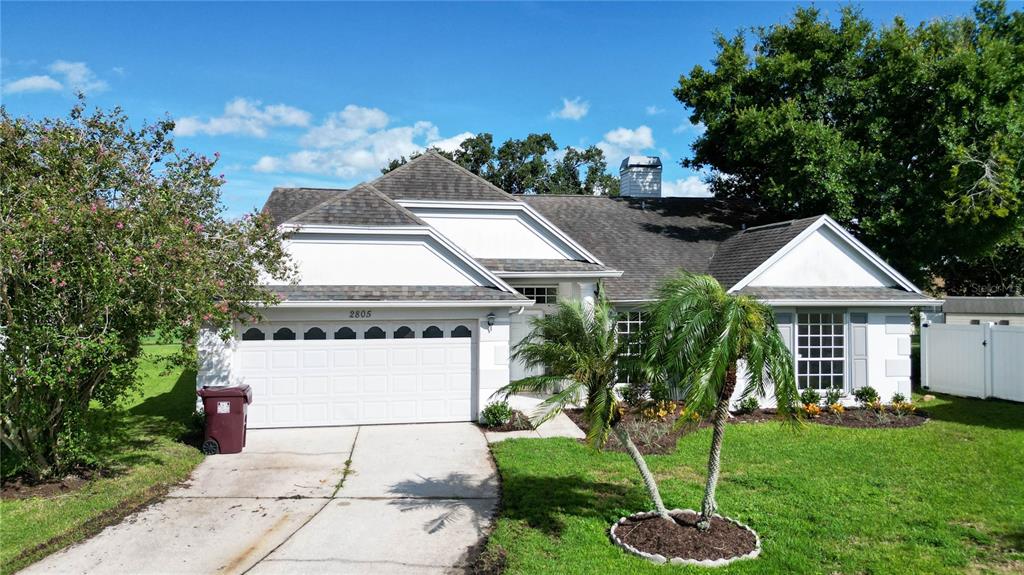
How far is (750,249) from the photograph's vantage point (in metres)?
17.0

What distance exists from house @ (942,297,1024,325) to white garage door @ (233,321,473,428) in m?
17.4

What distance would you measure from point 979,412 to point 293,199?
17.4 m

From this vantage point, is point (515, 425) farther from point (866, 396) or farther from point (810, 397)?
point (866, 396)

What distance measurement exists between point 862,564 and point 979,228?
47.4 ft

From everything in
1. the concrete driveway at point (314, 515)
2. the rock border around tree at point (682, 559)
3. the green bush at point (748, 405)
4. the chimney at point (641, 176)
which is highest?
the chimney at point (641, 176)

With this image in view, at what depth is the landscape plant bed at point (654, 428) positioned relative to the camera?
11.4 meters

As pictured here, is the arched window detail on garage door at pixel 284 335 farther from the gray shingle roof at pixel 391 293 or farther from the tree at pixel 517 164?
the tree at pixel 517 164

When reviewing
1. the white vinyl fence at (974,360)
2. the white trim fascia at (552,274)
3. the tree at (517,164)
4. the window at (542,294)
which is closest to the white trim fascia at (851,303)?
the white vinyl fence at (974,360)

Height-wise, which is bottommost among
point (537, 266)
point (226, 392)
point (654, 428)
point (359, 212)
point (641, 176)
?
point (654, 428)

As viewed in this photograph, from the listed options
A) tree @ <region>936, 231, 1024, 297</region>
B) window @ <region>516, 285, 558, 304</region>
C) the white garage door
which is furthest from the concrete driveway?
tree @ <region>936, 231, 1024, 297</region>

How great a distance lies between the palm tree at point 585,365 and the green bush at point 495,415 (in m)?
5.63

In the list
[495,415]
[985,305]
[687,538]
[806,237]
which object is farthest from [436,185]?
[985,305]

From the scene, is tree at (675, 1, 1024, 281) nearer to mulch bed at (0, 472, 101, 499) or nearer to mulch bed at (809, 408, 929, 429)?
mulch bed at (809, 408, 929, 429)

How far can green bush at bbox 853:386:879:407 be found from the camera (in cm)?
1514
